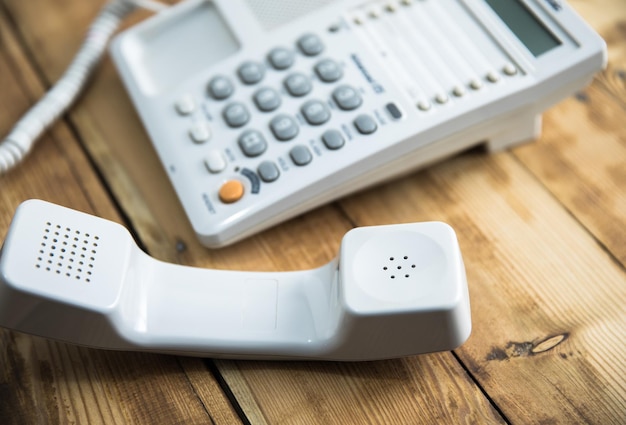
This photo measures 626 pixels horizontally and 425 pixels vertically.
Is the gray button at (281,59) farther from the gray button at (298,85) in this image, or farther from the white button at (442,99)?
the white button at (442,99)

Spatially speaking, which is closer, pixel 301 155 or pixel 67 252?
pixel 67 252

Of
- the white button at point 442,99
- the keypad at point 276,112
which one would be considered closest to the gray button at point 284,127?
the keypad at point 276,112

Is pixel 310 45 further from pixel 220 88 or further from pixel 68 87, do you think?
pixel 68 87

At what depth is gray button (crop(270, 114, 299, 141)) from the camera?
584mm

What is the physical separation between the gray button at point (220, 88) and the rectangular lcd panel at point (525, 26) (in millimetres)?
220

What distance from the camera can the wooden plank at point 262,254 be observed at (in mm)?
507

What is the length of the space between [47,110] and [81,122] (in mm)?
34

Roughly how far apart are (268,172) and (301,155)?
1.1 inches

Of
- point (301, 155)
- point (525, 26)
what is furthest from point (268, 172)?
point (525, 26)

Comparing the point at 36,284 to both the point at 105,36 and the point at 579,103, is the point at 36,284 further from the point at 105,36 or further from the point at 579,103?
the point at 579,103

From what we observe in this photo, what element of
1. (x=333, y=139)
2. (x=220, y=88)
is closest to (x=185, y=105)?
(x=220, y=88)

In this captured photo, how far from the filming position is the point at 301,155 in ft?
1.87

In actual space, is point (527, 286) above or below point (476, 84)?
below

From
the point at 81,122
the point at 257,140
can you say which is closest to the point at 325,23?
the point at 257,140
